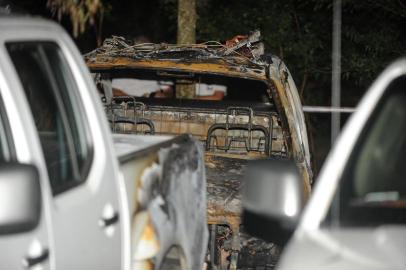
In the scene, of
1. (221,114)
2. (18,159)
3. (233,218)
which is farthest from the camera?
(221,114)

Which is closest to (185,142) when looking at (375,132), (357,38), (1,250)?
(375,132)

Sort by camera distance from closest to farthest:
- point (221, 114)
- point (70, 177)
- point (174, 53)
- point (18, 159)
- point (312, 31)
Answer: point (18, 159), point (70, 177), point (174, 53), point (221, 114), point (312, 31)

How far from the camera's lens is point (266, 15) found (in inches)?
545

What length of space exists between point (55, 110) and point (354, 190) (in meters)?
1.46

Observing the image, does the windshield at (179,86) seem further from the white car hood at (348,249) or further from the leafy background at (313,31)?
the white car hood at (348,249)

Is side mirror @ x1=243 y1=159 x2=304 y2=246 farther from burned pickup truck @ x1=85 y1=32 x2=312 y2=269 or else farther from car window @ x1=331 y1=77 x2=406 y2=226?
burned pickup truck @ x1=85 y1=32 x2=312 y2=269

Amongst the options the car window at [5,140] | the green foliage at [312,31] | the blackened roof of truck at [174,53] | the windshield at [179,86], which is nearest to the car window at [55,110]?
the car window at [5,140]

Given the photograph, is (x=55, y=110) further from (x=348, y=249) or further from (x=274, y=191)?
(x=348, y=249)

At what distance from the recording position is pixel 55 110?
4.36 meters

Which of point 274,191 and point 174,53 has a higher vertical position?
point 174,53

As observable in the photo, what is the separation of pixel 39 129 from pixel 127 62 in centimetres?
296

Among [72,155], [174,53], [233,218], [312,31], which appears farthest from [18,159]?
[312,31]

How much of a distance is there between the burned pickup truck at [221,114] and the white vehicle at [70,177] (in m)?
1.08

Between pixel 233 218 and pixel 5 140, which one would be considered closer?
pixel 5 140
